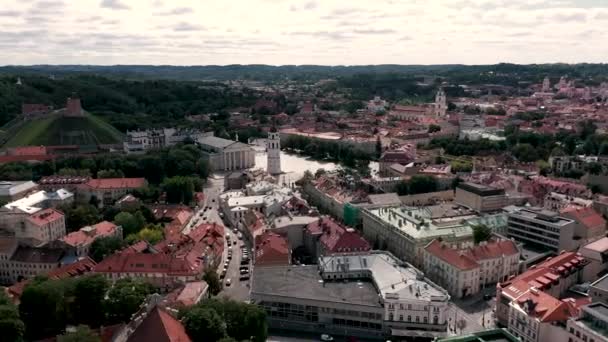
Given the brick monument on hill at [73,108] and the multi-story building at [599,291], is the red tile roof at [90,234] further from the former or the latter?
the brick monument on hill at [73,108]

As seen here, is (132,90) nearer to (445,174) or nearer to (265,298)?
(445,174)

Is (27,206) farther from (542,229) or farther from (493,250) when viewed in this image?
(542,229)

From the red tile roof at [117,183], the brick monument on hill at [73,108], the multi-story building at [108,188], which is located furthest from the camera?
the brick monument on hill at [73,108]

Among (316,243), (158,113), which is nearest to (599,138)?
(316,243)

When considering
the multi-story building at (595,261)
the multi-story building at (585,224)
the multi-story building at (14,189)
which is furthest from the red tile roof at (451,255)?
the multi-story building at (14,189)

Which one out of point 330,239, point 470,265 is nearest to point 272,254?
point 330,239
